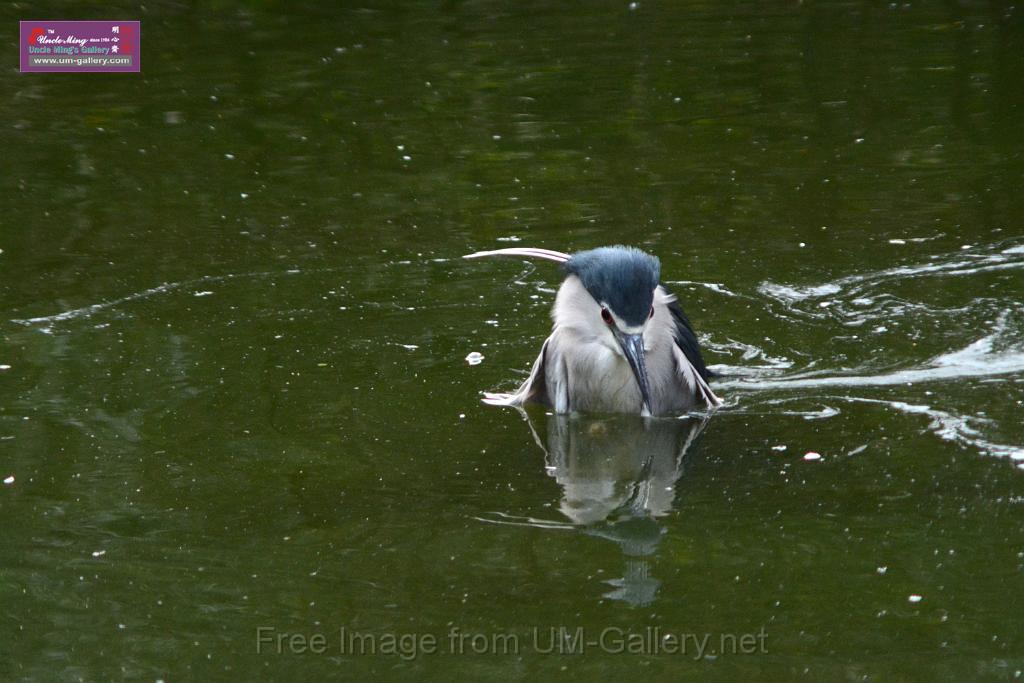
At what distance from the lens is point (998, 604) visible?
A: 3.57 metres

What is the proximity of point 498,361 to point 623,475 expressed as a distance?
109 cm

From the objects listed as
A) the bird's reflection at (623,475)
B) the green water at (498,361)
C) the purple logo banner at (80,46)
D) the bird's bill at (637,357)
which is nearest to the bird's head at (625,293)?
the bird's bill at (637,357)

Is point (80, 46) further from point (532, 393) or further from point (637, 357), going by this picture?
point (637, 357)

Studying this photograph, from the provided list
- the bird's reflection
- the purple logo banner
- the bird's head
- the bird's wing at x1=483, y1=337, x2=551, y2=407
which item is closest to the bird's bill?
the bird's head

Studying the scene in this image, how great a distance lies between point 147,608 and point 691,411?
209 cm

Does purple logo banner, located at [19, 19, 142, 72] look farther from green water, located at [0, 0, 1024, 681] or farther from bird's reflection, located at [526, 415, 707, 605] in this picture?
bird's reflection, located at [526, 415, 707, 605]

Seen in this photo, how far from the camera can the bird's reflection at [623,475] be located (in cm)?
399

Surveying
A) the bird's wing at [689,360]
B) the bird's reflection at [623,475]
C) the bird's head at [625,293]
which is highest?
the bird's head at [625,293]

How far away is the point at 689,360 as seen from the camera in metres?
5.13

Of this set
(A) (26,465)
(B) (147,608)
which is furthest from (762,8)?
(B) (147,608)

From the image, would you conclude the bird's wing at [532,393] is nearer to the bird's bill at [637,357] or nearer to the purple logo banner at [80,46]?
the bird's bill at [637,357]

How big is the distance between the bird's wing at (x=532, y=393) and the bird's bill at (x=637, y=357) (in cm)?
42

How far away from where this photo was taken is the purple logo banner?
34.8ft

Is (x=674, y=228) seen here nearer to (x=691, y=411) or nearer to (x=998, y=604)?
(x=691, y=411)
